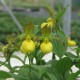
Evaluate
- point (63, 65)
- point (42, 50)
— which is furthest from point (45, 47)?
point (63, 65)

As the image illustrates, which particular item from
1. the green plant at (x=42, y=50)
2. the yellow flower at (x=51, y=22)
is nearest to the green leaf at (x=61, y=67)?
the green plant at (x=42, y=50)

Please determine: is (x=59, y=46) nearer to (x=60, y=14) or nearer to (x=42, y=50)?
(x=60, y=14)

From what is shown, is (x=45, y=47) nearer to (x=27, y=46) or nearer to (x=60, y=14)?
(x=27, y=46)

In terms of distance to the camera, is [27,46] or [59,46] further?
[59,46]

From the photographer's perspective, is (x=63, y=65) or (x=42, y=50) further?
(x=63, y=65)

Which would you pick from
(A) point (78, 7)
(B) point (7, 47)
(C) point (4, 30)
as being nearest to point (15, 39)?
(B) point (7, 47)

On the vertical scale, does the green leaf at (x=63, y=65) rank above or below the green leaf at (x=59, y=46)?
below

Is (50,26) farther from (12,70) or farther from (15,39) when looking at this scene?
(12,70)

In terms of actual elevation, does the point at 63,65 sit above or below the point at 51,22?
below

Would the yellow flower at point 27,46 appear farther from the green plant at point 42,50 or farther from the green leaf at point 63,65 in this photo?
the green leaf at point 63,65

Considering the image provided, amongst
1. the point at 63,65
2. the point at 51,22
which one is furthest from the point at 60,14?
the point at 63,65

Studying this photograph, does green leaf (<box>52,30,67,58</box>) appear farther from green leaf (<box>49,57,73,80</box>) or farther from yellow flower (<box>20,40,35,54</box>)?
yellow flower (<box>20,40,35,54</box>)
